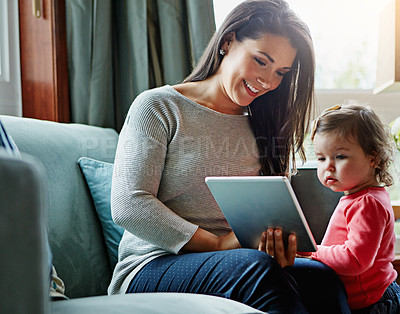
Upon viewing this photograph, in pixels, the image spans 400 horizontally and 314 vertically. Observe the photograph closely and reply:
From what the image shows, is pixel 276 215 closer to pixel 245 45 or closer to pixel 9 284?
pixel 245 45

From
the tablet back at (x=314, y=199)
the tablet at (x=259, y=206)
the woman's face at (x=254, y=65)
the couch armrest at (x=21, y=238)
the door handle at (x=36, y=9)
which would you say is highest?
the door handle at (x=36, y=9)

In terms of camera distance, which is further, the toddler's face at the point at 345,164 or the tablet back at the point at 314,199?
the tablet back at the point at 314,199

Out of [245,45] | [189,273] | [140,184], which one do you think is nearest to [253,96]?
[245,45]

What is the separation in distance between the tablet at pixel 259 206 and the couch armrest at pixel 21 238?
63cm

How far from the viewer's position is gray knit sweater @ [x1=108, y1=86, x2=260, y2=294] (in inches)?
42.6

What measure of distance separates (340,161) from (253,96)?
0.31 m

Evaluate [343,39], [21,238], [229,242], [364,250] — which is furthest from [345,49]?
[21,238]

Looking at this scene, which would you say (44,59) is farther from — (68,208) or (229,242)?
(229,242)

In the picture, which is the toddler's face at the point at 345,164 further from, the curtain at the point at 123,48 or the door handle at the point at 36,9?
the door handle at the point at 36,9

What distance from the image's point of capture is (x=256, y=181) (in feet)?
3.03

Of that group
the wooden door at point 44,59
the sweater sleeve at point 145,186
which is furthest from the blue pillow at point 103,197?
the wooden door at point 44,59

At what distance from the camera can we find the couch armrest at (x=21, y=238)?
314 mm

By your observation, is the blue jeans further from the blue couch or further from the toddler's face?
the toddler's face

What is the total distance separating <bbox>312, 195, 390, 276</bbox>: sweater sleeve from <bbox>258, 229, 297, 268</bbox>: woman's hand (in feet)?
0.61
